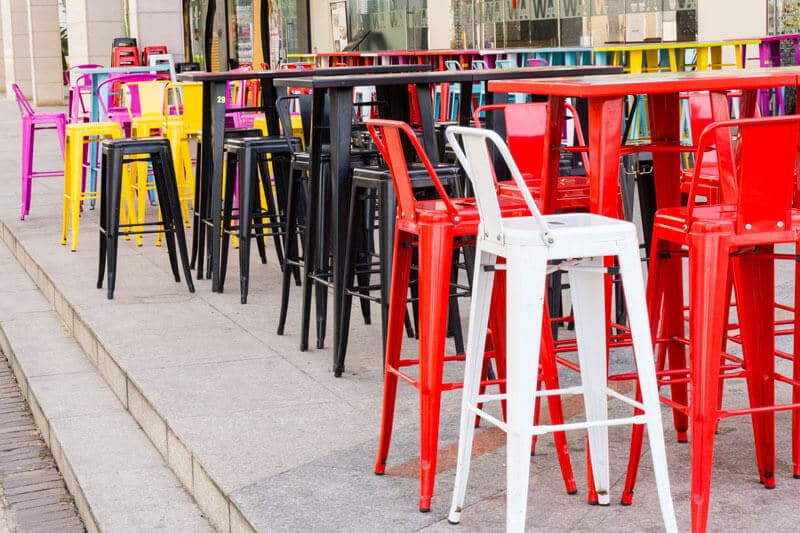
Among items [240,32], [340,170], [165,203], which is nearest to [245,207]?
[165,203]

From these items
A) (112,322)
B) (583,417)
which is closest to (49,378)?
(112,322)

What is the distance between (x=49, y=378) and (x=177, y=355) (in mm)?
777

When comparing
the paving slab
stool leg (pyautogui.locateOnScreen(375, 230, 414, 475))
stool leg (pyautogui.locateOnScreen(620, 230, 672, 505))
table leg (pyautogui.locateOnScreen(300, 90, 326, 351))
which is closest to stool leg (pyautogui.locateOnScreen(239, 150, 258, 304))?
the paving slab

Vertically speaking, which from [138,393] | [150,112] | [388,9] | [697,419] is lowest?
[138,393]

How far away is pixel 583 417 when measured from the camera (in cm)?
389

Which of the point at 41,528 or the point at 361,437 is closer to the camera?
the point at 361,437

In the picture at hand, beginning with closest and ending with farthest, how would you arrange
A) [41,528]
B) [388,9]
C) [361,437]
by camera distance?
[361,437] < [41,528] < [388,9]

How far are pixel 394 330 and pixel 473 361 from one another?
1.53ft

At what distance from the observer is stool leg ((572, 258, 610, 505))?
3020mm

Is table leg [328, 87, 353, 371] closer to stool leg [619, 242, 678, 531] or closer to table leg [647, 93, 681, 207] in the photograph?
table leg [647, 93, 681, 207]

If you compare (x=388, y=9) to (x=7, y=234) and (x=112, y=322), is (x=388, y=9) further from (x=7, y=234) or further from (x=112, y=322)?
(x=112, y=322)

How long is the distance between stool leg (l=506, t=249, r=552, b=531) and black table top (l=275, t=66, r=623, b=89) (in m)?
1.91

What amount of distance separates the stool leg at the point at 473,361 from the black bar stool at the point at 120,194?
3497mm

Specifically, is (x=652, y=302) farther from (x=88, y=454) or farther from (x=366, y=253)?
(x=366, y=253)
